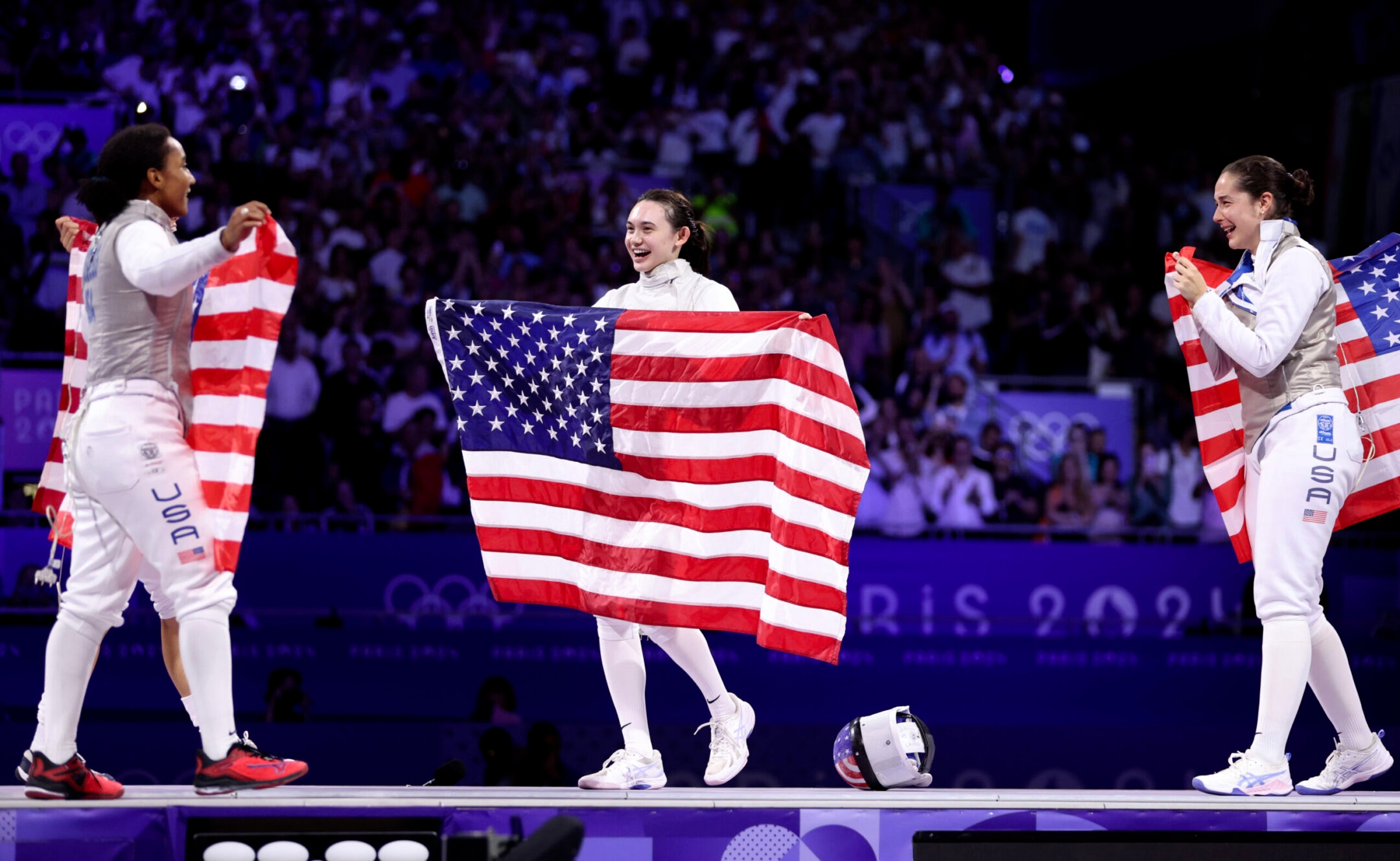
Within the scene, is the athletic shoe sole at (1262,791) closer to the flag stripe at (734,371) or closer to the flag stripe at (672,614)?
the flag stripe at (672,614)

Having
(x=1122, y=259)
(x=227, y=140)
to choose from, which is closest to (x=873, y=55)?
(x=1122, y=259)

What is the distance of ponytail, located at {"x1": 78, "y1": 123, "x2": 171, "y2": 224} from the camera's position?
446 centimetres

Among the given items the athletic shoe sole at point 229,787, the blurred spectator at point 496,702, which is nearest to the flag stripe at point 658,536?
the athletic shoe sole at point 229,787

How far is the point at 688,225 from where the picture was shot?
5.40m

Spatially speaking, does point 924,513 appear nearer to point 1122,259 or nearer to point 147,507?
point 1122,259

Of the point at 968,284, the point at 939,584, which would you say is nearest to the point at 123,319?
the point at 939,584

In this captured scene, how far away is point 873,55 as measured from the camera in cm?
1523

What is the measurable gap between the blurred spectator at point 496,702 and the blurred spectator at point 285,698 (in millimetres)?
1032

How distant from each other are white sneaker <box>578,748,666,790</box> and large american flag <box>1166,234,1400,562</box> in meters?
2.38

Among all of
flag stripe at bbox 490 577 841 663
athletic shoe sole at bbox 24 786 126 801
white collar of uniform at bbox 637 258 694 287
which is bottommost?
athletic shoe sole at bbox 24 786 126 801

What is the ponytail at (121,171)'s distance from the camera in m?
4.46

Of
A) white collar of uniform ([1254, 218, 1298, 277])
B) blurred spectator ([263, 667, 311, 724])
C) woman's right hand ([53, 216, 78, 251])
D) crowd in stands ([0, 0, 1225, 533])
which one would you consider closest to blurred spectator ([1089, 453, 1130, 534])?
crowd in stands ([0, 0, 1225, 533])

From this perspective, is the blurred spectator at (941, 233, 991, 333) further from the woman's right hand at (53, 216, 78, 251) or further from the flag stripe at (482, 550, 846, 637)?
the woman's right hand at (53, 216, 78, 251)

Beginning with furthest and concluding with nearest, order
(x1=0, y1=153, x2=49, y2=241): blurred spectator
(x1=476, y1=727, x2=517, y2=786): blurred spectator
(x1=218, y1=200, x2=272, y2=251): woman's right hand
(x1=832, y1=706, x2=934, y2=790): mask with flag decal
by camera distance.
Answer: (x1=0, y1=153, x2=49, y2=241): blurred spectator < (x1=476, y1=727, x2=517, y2=786): blurred spectator < (x1=832, y1=706, x2=934, y2=790): mask with flag decal < (x1=218, y1=200, x2=272, y2=251): woman's right hand
